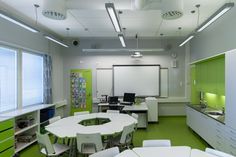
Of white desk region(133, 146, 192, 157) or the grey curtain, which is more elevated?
the grey curtain

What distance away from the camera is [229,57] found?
3.60m

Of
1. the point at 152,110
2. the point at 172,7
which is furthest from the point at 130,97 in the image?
the point at 172,7

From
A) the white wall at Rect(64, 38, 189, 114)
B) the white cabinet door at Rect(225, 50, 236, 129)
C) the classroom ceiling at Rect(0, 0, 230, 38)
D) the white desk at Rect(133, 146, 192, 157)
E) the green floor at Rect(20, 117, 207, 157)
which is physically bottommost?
the green floor at Rect(20, 117, 207, 157)

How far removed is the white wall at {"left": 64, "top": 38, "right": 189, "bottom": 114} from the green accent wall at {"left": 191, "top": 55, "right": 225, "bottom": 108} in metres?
1.20

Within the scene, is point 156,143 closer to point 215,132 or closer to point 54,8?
point 215,132

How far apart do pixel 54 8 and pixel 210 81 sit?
14.6 feet

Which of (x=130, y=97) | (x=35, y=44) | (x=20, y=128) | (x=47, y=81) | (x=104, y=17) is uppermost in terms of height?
(x=104, y=17)

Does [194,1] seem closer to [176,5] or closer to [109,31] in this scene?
[176,5]

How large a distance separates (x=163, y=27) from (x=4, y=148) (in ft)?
18.0

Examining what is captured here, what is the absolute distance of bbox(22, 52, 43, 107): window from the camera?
5.57m

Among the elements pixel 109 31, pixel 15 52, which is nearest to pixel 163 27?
pixel 109 31

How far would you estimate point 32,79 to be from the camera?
5.99 m

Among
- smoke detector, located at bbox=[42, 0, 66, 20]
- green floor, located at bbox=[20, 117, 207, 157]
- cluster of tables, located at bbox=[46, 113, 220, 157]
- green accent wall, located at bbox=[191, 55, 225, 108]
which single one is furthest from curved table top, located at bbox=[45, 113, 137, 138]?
green accent wall, located at bbox=[191, 55, 225, 108]

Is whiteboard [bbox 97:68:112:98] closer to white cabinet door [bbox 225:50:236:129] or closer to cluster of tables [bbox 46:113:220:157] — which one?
cluster of tables [bbox 46:113:220:157]
